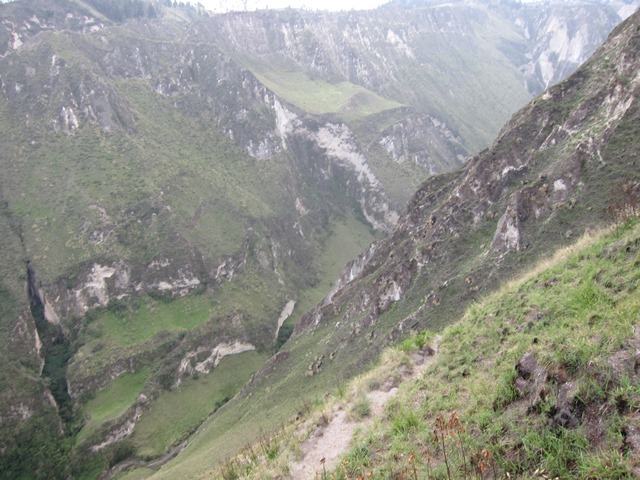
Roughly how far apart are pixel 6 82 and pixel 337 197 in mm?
119303

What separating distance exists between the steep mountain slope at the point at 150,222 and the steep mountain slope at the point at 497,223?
1715 millimetres

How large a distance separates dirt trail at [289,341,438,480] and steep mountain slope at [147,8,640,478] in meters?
11.8

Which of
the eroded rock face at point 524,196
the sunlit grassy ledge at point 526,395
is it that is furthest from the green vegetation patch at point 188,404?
the sunlit grassy ledge at point 526,395

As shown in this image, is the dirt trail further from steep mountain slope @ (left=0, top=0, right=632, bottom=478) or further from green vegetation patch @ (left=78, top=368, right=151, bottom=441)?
green vegetation patch @ (left=78, top=368, right=151, bottom=441)

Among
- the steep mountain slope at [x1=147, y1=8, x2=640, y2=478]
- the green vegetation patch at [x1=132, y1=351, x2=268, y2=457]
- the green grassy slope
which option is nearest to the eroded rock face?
the steep mountain slope at [x1=147, y1=8, x2=640, y2=478]

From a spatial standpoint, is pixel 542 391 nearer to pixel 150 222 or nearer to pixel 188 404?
pixel 188 404

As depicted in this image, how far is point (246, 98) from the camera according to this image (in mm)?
183750

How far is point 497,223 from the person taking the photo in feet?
141

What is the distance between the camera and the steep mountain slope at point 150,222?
9219cm

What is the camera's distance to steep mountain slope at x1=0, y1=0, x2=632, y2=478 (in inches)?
3629

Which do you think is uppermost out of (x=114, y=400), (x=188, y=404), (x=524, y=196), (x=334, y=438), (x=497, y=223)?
(x=114, y=400)

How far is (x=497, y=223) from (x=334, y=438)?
109ft

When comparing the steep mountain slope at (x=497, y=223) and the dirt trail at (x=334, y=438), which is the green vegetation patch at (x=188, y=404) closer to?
the steep mountain slope at (x=497, y=223)

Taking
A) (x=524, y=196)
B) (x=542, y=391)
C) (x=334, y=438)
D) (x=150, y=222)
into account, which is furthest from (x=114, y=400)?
(x=542, y=391)
